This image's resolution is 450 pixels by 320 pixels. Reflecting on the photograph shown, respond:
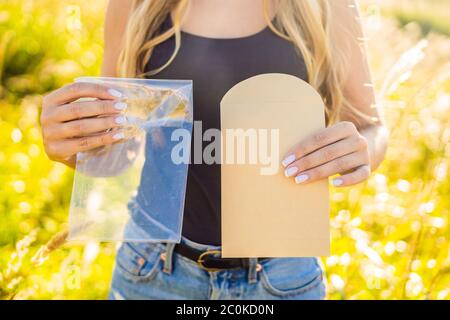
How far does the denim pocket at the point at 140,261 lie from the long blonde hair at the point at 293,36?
0.31 m

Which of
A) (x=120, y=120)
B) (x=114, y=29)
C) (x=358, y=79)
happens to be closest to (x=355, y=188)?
(x=358, y=79)

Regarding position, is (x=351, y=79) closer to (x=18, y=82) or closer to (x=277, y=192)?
(x=277, y=192)

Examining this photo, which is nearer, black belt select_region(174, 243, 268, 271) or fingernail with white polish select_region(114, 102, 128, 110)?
fingernail with white polish select_region(114, 102, 128, 110)

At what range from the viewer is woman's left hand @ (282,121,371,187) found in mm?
732

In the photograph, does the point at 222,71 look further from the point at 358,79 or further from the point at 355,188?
the point at 355,188

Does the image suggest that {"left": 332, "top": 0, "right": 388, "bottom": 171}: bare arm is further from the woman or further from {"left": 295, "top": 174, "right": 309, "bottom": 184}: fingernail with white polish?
{"left": 295, "top": 174, "right": 309, "bottom": 184}: fingernail with white polish

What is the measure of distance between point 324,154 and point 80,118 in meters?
0.35

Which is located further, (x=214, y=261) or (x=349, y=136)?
(x=214, y=261)

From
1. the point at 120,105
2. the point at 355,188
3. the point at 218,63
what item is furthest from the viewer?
the point at 355,188

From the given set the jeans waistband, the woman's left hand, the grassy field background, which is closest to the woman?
the jeans waistband

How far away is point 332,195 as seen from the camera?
1.62m

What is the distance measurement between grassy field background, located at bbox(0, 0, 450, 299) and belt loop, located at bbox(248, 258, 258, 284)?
37 cm

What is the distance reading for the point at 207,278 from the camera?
2.99 ft
